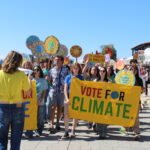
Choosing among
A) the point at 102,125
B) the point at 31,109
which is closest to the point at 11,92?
the point at 31,109

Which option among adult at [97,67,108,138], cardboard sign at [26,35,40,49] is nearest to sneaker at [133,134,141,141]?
adult at [97,67,108,138]

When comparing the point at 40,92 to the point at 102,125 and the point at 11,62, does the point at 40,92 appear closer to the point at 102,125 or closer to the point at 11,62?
the point at 102,125

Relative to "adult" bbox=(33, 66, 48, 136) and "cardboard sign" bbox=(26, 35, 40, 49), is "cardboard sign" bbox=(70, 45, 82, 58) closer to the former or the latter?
"cardboard sign" bbox=(26, 35, 40, 49)

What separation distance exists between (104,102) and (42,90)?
140 cm

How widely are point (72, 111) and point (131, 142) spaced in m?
1.42

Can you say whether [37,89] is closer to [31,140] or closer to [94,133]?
[31,140]

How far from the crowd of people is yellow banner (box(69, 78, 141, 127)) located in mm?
167

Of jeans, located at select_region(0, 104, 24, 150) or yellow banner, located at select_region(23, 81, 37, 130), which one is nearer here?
jeans, located at select_region(0, 104, 24, 150)

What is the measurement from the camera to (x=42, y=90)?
634 centimetres

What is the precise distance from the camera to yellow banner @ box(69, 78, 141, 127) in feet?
20.2

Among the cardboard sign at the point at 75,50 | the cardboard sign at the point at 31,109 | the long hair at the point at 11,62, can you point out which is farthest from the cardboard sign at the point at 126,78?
the cardboard sign at the point at 75,50

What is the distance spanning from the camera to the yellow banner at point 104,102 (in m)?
6.16

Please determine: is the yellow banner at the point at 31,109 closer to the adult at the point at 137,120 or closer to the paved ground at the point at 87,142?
the paved ground at the point at 87,142

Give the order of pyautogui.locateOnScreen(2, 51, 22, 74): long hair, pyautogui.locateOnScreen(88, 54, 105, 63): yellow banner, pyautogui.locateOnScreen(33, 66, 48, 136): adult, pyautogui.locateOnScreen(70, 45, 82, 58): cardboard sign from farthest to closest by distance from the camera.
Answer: pyautogui.locateOnScreen(70, 45, 82, 58): cardboard sign
pyautogui.locateOnScreen(88, 54, 105, 63): yellow banner
pyautogui.locateOnScreen(33, 66, 48, 136): adult
pyautogui.locateOnScreen(2, 51, 22, 74): long hair
